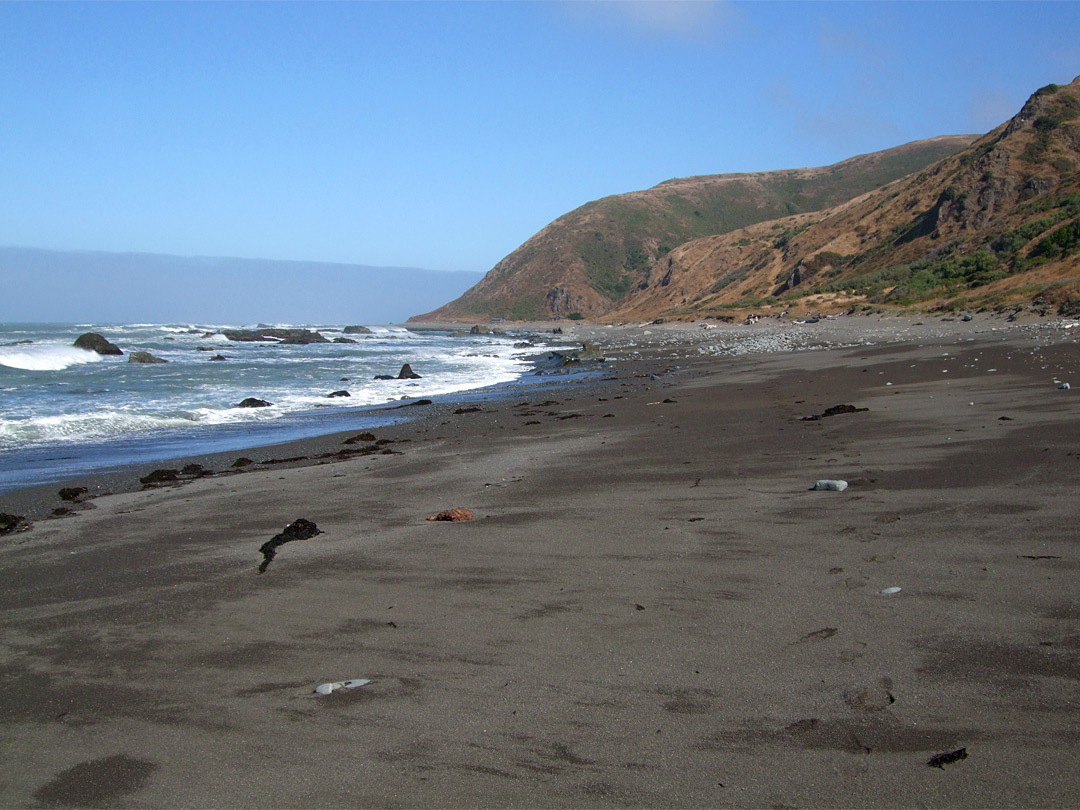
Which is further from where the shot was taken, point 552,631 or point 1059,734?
point 552,631

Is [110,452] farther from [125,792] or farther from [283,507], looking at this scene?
[125,792]

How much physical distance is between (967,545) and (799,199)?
138m

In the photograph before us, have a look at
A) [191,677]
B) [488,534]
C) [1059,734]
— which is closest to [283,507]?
[488,534]

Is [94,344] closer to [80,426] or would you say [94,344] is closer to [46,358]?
[46,358]

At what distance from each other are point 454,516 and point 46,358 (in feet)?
97.4

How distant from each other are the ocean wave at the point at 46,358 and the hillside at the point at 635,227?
78399mm

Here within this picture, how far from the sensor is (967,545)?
166 inches

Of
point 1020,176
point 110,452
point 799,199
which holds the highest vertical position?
point 799,199

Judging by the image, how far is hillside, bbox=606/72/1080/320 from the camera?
1131 inches

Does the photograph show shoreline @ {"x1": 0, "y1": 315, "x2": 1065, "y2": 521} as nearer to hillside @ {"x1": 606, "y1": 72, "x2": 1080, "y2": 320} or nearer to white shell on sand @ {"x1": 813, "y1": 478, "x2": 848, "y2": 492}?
hillside @ {"x1": 606, "y1": 72, "x2": 1080, "y2": 320}

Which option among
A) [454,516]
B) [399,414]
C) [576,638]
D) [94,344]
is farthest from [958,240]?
[576,638]

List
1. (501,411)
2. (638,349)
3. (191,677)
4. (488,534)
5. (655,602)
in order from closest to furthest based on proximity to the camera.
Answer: (191,677), (655,602), (488,534), (501,411), (638,349)

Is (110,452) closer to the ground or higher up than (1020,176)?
closer to the ground

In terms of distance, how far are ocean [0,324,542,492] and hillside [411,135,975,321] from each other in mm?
80195
